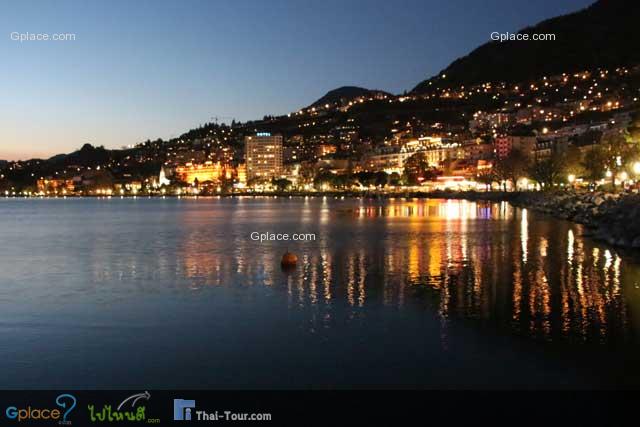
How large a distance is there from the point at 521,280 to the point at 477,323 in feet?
17.4

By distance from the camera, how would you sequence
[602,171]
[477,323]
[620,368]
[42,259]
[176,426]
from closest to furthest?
1. [176,426]
2. [620,368]
3. [477,323]
4. [42,259]
5. [602,171]

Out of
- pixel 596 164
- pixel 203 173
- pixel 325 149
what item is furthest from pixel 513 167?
pixel 203 173

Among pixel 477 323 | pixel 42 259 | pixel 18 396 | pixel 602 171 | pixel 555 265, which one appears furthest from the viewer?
pixel 602 171

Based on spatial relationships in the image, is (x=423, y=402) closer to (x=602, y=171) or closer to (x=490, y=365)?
(x=490, y=365)

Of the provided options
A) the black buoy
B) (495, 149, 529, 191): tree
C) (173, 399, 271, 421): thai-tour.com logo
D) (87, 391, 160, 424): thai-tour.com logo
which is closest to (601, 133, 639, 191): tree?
(495, 149, 529, 191): tree

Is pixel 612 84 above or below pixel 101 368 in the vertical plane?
above

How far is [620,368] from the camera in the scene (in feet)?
27.0

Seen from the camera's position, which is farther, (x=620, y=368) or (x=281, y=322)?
(x=281, y=322)

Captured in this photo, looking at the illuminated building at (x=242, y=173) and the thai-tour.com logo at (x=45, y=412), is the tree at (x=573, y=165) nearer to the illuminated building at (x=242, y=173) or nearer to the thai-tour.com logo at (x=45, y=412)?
the thai-tour.com logo at (x=45, y=412)

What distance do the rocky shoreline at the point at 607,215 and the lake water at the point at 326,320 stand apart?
57.7 inches

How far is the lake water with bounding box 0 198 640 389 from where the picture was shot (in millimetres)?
8133

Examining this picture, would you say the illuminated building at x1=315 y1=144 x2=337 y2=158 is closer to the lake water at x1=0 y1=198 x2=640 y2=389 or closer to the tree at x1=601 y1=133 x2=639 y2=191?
the tree at x1=601 y1=133 x2=639 y2=191

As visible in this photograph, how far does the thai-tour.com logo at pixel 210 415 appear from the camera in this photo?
6816 mm

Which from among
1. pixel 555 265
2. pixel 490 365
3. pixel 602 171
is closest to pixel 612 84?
pixel 602 171
